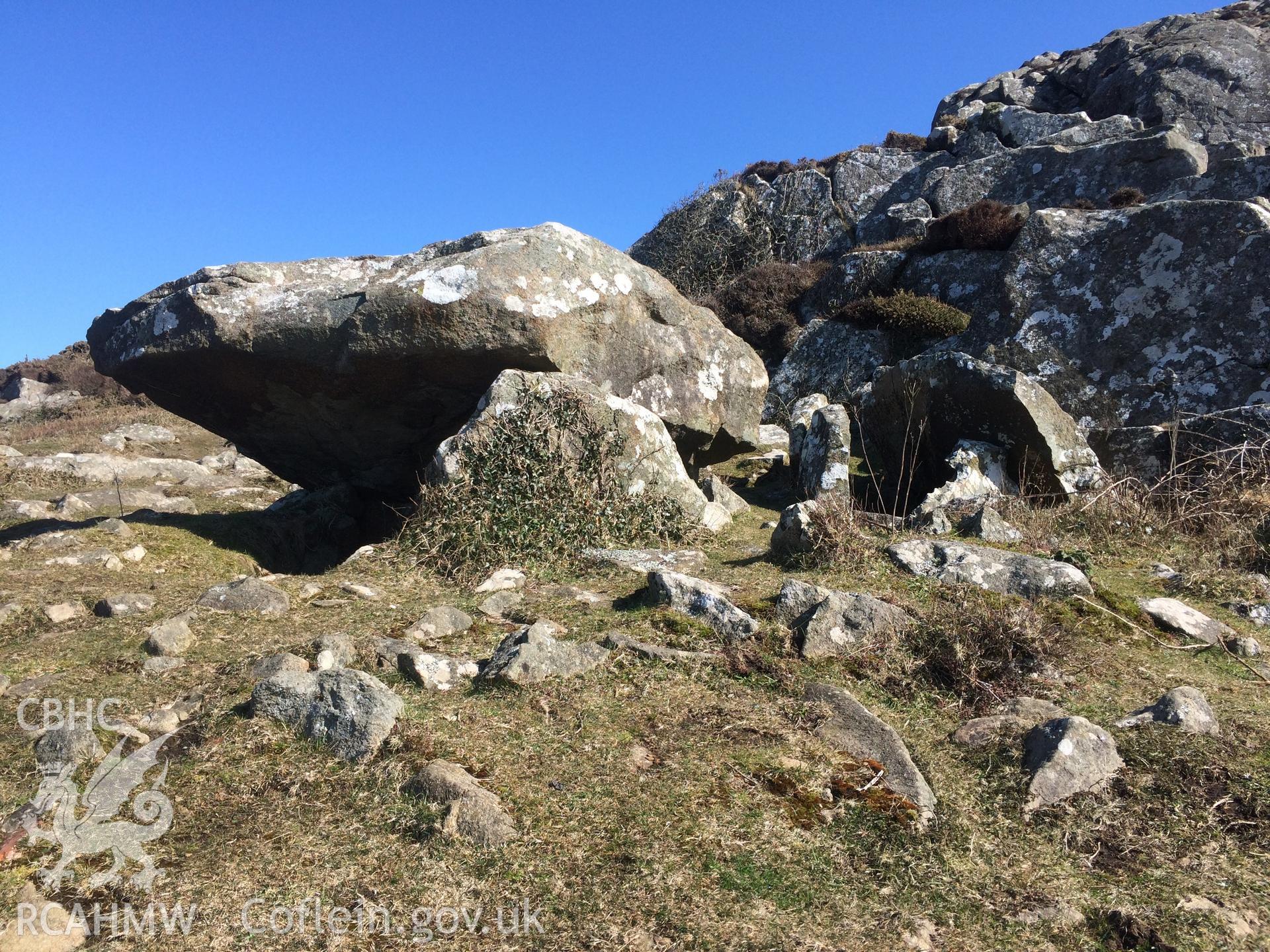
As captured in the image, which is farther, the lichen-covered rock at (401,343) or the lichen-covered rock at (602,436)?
the lichen-covered rock at (401,343)

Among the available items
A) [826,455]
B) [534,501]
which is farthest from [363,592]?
[826,455]

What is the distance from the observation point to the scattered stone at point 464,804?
308 cm

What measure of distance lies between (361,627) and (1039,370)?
853cm

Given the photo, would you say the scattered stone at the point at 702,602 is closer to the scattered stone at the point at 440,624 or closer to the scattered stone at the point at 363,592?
the scattered stone at the point at 440,624

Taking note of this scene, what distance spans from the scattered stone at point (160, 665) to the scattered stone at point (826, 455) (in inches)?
255

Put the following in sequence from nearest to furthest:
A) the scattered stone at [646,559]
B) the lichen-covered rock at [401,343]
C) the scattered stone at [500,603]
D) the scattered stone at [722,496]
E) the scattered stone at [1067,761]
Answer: the scattered stone at [1067,761]
the scattered stone at [500,603]
the scattered stone at [646,559]
the lichen-covered rock at [401,343]
the scattered stone at [722,496]

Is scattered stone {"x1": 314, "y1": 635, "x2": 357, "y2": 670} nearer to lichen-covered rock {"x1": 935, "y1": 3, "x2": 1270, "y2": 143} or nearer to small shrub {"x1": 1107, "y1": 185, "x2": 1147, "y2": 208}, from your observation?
small shrub {"x1": 1107, "y1": 185, "x2": 1147, "y2": 208}

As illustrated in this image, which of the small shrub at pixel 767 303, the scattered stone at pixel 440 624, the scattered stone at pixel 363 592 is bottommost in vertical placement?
the scattered stone at pixel 440 624

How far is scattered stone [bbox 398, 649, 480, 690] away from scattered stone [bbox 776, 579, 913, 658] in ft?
5.61

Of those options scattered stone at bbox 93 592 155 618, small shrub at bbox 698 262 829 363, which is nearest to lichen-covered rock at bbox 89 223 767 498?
scattered stone at bbox 93 592 155 618

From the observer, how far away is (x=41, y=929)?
2619 millimetres

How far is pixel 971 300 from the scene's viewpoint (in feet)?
52.3

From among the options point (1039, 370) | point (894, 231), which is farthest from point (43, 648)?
point (894, 231)

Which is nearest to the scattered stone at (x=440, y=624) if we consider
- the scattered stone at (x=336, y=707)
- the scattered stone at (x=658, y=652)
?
the scattered stone at (x=658, y=652)
